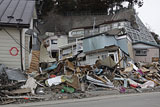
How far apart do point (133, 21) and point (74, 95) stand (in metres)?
30.5

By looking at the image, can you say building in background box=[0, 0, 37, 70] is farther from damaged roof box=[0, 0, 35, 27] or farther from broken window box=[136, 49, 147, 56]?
broken window box=[136, 49, 147, 56]

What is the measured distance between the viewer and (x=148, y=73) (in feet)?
52.5

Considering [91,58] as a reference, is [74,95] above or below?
below

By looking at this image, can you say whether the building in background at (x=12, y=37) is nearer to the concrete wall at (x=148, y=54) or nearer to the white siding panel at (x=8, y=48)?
the white siding panel at (x=8, y=48)

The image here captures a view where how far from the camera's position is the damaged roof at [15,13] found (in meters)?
9.92

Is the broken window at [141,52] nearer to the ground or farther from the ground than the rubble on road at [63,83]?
farther from the ground

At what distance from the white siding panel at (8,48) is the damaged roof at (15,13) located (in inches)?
25.8

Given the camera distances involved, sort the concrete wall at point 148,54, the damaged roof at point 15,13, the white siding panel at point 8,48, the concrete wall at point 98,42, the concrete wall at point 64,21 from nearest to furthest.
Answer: the damaged roof at point 15,13, the white siding panel at point 8,48, the concrete wall at point 98,42, the concrete wall at point 148,54, the concrete wall at point 64,21

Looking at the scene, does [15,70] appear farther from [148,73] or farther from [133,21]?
[133,21]

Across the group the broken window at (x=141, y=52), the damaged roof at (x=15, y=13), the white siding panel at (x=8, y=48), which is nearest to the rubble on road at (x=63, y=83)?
the white siding panel at (x=8, y=48)

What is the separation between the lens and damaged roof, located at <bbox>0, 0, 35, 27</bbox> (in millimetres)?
9922

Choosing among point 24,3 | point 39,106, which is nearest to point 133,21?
point 24,3

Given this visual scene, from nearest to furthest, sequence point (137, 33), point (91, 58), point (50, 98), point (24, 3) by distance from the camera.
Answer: point (50, 98)
point (24, 3)
point (91, 58)
point (137, 33)

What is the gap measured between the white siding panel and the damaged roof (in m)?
0.66
